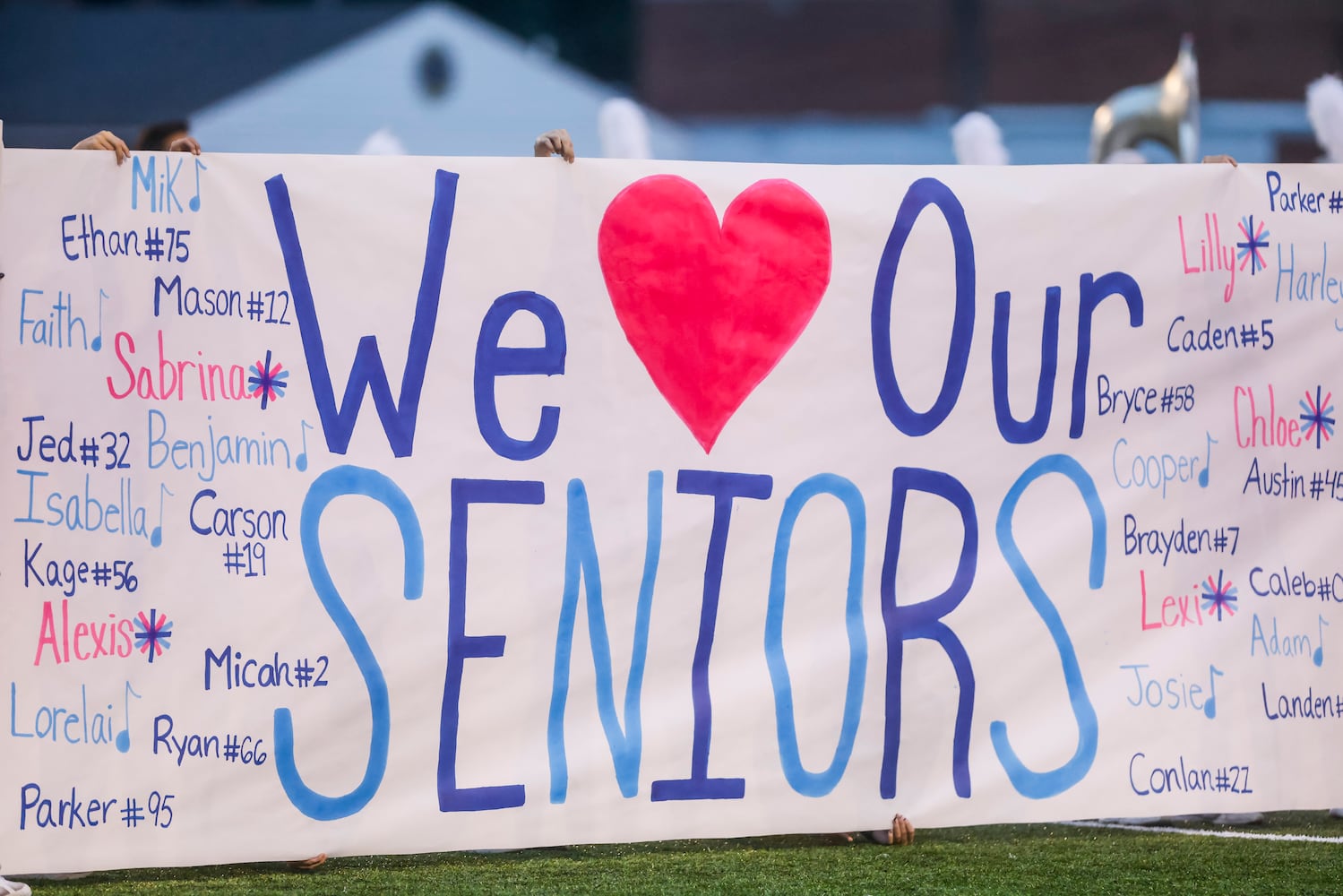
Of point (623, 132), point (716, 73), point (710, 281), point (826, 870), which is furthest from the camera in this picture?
point (716, 73)

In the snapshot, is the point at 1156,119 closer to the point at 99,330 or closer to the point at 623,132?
the point at 623,132

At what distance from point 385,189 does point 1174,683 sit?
214 centimetres

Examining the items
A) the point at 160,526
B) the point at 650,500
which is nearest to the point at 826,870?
the point at 650,500

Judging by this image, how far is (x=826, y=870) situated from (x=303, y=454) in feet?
4.78

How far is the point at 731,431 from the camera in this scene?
342cm

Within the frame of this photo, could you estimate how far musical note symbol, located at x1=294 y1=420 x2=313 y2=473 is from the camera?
128 inches

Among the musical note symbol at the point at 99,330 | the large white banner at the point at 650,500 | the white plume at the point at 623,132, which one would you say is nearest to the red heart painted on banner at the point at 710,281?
the large white banner at the point at 650,500

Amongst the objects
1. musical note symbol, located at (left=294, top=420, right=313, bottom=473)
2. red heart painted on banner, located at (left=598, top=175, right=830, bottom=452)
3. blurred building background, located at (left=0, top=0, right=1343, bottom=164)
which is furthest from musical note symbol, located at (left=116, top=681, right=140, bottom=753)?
blurred building background, located at (left=0, top=0, right=1343, bottom=164)

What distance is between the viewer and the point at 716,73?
44.8ft

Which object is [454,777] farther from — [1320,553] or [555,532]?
[1320,553]

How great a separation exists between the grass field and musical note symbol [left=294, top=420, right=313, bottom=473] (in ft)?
2.88

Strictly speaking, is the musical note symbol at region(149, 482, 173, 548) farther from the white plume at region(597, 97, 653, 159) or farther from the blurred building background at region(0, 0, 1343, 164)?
the blurred building background at region(0, 0, 1343, 164)

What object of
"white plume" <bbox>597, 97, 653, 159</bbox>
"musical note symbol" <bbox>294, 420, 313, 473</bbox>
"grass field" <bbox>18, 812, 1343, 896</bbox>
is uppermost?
"white plume" <bbox>597, 97, 653, 159</bbox>

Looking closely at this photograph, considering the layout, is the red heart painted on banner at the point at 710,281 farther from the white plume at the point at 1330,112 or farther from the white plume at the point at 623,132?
the white plume at the point at 1330,112
